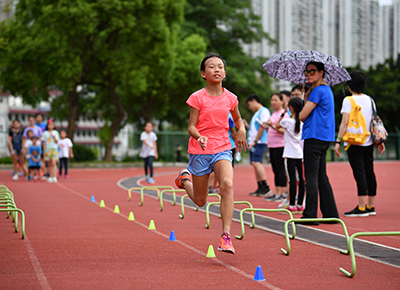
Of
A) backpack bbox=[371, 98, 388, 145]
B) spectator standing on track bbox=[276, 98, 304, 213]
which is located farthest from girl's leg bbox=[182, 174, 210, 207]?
backpack bbox=[371, 98, 388, 145]

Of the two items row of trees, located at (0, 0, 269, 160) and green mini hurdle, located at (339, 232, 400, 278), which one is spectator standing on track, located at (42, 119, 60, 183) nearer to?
row of trees, located at (0, 0, 269, 160)

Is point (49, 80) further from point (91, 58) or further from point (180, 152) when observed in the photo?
point (180, 152)

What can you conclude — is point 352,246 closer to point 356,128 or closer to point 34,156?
point 356,128

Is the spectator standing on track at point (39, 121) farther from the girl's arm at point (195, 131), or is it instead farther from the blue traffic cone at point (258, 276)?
the blue traffic cone at point (258, 276)

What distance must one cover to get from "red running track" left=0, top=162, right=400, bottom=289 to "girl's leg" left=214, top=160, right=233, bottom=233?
393 mm

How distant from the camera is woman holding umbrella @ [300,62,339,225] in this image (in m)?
7.75

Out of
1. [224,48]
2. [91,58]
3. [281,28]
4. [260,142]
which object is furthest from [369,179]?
[281,28]

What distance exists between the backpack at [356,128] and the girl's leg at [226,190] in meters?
3.57

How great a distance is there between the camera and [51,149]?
1728cm

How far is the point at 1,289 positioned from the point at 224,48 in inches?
1611

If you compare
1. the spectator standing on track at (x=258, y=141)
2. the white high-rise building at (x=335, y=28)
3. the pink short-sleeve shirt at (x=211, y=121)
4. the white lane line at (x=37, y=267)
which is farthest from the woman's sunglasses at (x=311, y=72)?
the white high-rise building at (x=335, y=28)

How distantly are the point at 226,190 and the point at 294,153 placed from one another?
12.6 feet

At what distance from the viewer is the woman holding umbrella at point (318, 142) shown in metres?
7.75

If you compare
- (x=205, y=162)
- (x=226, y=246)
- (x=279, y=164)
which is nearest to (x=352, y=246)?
(x=226, y=246)
